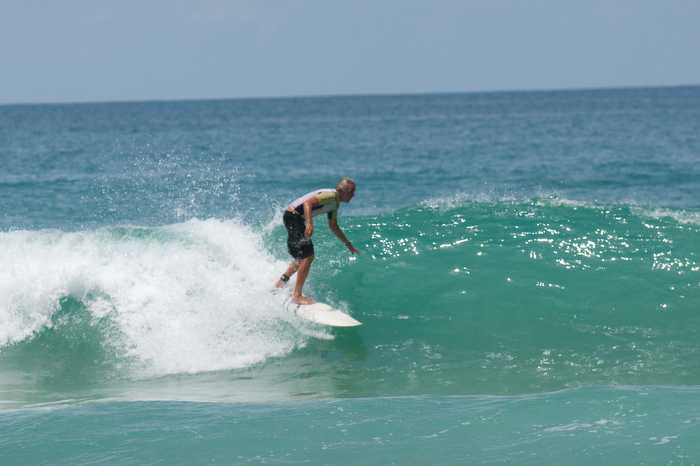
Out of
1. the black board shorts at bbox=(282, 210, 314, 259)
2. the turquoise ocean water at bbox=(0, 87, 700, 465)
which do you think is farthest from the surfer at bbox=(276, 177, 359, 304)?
the turquoise ocean water at bbox=(0, 87, 700, 465)

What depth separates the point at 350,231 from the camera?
48.3 ft

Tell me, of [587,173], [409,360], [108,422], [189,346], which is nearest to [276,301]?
[189,346]

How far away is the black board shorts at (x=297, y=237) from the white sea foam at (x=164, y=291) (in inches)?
29.3

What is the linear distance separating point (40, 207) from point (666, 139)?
93.3 feet

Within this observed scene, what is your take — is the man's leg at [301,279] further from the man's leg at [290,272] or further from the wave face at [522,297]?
the wave face at [522,297]

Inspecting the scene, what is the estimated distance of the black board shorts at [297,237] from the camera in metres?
10.2

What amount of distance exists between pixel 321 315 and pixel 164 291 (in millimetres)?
2291

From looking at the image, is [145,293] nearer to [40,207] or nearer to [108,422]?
[108,422]

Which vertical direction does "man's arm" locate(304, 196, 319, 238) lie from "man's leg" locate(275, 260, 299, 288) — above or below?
above

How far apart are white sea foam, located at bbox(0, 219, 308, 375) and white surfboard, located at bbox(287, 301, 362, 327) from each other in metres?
0.24

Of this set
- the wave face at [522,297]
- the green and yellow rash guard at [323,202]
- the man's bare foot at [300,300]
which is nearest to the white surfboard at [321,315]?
the man's bare foot at [300,300]

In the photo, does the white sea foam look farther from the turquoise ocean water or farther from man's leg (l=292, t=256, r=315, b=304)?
man's leg (l=292, t=256, r=315, b=304)

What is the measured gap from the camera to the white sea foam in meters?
10.1

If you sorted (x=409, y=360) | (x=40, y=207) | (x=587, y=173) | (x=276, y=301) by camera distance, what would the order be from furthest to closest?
(x=587, y=173), (x=40, y=207), (x=276, y=301), (x=409, y=360)
